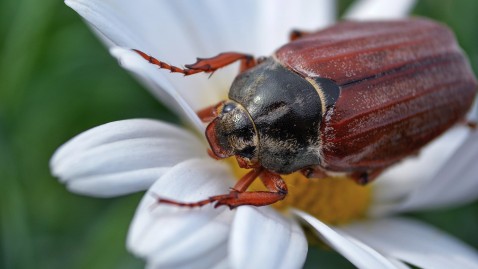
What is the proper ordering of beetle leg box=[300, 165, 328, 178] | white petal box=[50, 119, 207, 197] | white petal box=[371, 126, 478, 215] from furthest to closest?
white petal box=[371, 126, 478, 215] → beetle leg box=[300, 165, 328, 178] → white petal box=[50, 119, 207, 197]

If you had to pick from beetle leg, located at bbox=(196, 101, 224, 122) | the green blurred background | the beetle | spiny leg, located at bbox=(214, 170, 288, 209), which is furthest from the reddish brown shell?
the green blurred background

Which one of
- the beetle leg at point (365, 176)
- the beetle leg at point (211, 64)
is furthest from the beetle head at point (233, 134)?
the beetle leg at point (365, 176)

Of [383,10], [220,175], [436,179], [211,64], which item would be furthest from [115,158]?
[383,10]

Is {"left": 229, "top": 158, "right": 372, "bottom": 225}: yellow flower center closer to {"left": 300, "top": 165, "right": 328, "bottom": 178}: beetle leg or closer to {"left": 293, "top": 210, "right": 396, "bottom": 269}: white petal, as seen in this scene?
{"left": 300, "top": 165, "right": 328, "bottom": 178}: beetle leg

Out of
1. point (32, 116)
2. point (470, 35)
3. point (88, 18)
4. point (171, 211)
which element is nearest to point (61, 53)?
point (32, 116)

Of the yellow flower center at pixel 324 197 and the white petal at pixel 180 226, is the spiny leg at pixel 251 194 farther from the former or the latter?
the yellow flower center at pixel 324 197

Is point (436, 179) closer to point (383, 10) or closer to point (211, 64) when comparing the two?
point (383, 10)
